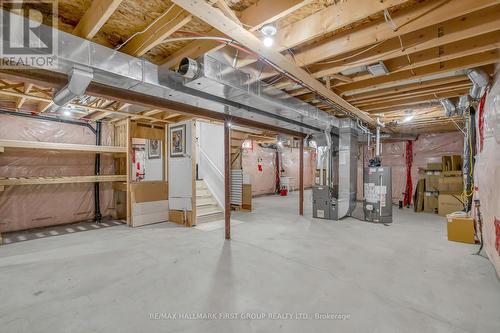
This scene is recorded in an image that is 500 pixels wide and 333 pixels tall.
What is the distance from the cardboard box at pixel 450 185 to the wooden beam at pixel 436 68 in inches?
160

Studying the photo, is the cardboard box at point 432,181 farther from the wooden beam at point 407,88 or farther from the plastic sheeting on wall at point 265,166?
the plastic sheeting on wall at point 265,166

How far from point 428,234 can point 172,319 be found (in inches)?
173

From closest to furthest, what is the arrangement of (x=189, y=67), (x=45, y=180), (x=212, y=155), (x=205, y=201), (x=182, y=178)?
(x=189, y=67)
(x=45, y=180)
(x=182, y=178)
(x=205, y=201)
(x=212, y=155)

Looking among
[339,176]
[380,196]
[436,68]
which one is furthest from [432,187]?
[436,68]

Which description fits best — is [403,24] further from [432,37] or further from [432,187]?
[432,187]

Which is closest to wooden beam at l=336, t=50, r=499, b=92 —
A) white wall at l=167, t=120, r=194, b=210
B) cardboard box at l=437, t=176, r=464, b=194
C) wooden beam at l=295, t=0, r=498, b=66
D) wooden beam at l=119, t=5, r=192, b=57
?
wooden beam at l=295, t=0, r=498, b=66

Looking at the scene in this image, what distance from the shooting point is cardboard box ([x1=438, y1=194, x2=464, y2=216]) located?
5473 millimetres

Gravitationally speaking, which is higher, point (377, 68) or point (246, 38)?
point (377, 68)

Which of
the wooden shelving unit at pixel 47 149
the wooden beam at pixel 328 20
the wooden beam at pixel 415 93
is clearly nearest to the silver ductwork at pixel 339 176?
the wooden beam at pixel 415 93

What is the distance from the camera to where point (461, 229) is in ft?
12.1

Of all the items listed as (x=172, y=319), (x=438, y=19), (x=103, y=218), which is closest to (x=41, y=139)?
(x=103, y=218)

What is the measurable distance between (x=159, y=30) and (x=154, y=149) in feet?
13.6

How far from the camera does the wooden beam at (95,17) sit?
1.58m

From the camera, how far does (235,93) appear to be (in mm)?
2752
